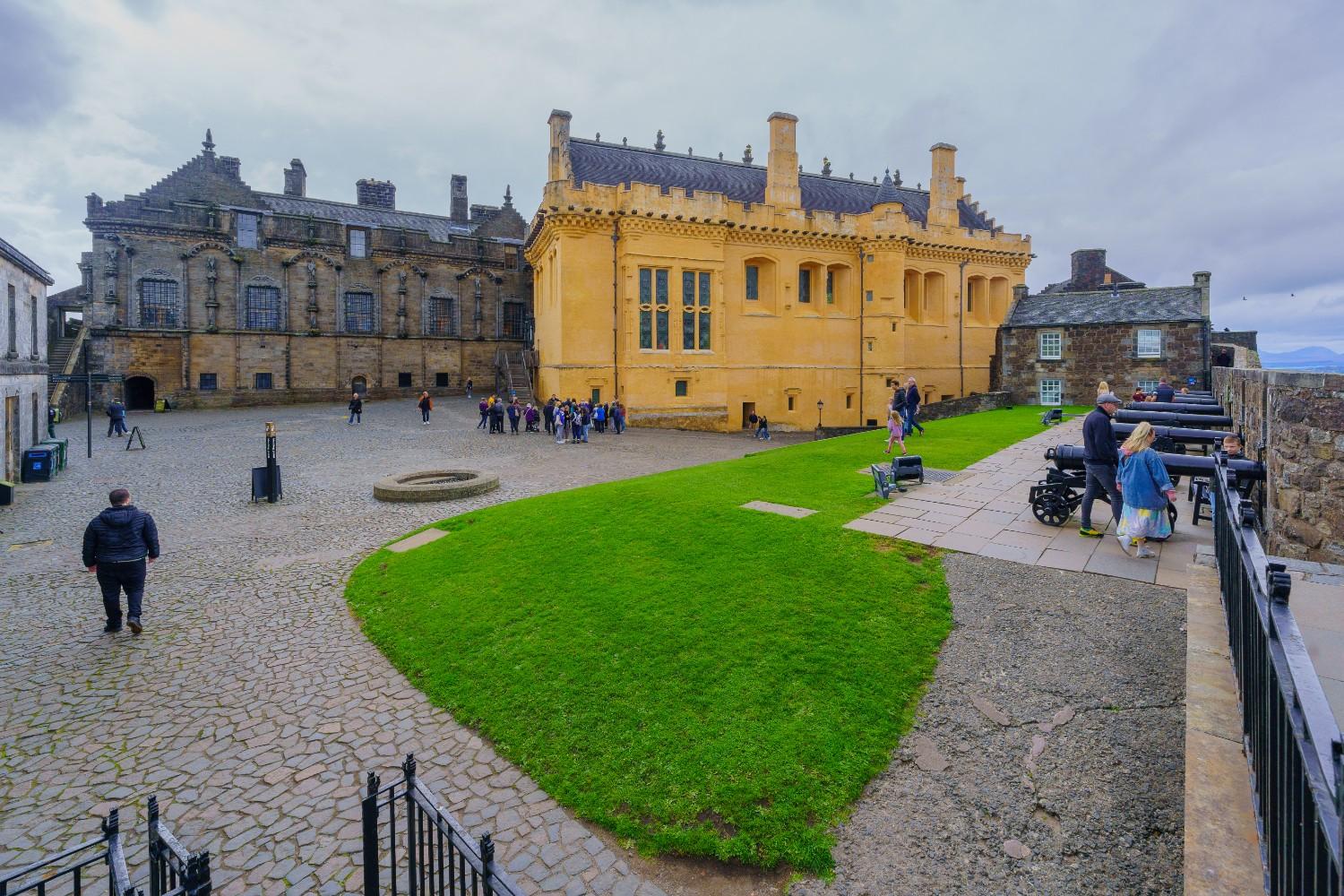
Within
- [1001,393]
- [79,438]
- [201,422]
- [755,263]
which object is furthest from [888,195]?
[79,438]

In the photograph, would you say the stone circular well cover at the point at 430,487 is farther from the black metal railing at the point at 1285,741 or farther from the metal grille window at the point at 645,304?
the metal grille window at the point at 645,304

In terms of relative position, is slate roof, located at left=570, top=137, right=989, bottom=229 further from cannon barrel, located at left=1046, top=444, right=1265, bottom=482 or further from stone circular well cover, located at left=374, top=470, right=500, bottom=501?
cannon barrel, located at left=1046, top=444, right=1265, bottom=482

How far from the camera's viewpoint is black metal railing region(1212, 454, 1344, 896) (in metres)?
1.86

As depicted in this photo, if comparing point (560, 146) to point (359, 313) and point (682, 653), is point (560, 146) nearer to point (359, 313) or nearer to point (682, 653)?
point (359, 313)

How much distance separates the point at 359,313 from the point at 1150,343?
40785 millimetres

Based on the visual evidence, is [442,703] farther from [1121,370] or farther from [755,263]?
[1121,370]

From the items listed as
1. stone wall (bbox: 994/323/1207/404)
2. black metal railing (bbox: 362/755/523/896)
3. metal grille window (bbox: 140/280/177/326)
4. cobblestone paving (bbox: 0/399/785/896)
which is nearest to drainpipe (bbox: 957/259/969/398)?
stone wall (bbox: 994/323/1207/404)

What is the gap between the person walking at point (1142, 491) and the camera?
803 cm

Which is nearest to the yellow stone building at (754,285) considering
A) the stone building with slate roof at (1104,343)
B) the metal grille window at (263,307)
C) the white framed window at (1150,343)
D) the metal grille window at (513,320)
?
the stone building with slate roof at (1104,343)

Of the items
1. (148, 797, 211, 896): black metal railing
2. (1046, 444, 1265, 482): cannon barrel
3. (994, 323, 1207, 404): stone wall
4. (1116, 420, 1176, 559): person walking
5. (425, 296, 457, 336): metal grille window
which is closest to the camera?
(148, 797, 211, 896): black metal railing

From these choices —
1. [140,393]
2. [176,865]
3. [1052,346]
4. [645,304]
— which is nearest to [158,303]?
[140,393]

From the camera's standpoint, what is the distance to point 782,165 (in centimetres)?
3219

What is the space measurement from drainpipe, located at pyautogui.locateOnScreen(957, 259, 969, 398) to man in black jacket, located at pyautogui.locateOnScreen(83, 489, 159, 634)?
3629 cm

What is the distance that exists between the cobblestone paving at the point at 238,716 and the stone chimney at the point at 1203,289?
3347cm
